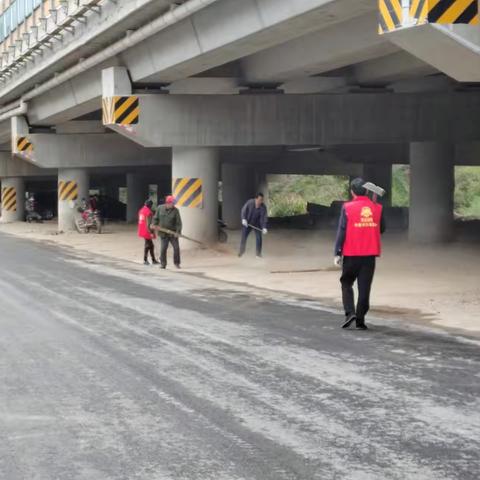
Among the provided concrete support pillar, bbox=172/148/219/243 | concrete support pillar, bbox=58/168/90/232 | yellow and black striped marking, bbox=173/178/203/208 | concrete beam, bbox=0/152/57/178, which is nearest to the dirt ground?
concrete support pillar, bbox=172/148/219/243

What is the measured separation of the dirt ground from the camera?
11.4m

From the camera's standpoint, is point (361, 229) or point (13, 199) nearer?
point (361, 229)

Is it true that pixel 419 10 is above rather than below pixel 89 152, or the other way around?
above

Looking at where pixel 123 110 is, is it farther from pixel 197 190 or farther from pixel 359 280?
pixel 359 280

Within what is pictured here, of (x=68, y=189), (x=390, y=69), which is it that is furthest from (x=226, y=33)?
(x=68, y=189)

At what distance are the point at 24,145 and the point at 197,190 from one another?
14.5 m

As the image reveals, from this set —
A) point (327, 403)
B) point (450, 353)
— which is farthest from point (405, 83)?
point (327, 403)

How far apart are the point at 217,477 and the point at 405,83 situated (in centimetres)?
1932

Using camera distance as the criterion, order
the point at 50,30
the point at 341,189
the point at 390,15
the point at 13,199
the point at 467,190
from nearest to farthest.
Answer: the point at 390,15 < the point at 50,30 < the point at 13,199 < the point at 467,190 < the point at 341,189

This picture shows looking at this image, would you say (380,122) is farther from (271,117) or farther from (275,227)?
(275,227)

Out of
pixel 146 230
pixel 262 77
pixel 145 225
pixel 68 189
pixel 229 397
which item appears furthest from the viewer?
pixel 68 189

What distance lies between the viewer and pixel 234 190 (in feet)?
119

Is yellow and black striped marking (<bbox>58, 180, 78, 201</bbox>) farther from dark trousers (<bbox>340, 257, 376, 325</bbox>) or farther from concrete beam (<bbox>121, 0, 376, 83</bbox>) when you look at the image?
dark trousers (<bbox>340, 257, 376, 325</bbox>)

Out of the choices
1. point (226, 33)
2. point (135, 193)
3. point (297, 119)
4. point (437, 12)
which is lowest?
point (135, 193)
